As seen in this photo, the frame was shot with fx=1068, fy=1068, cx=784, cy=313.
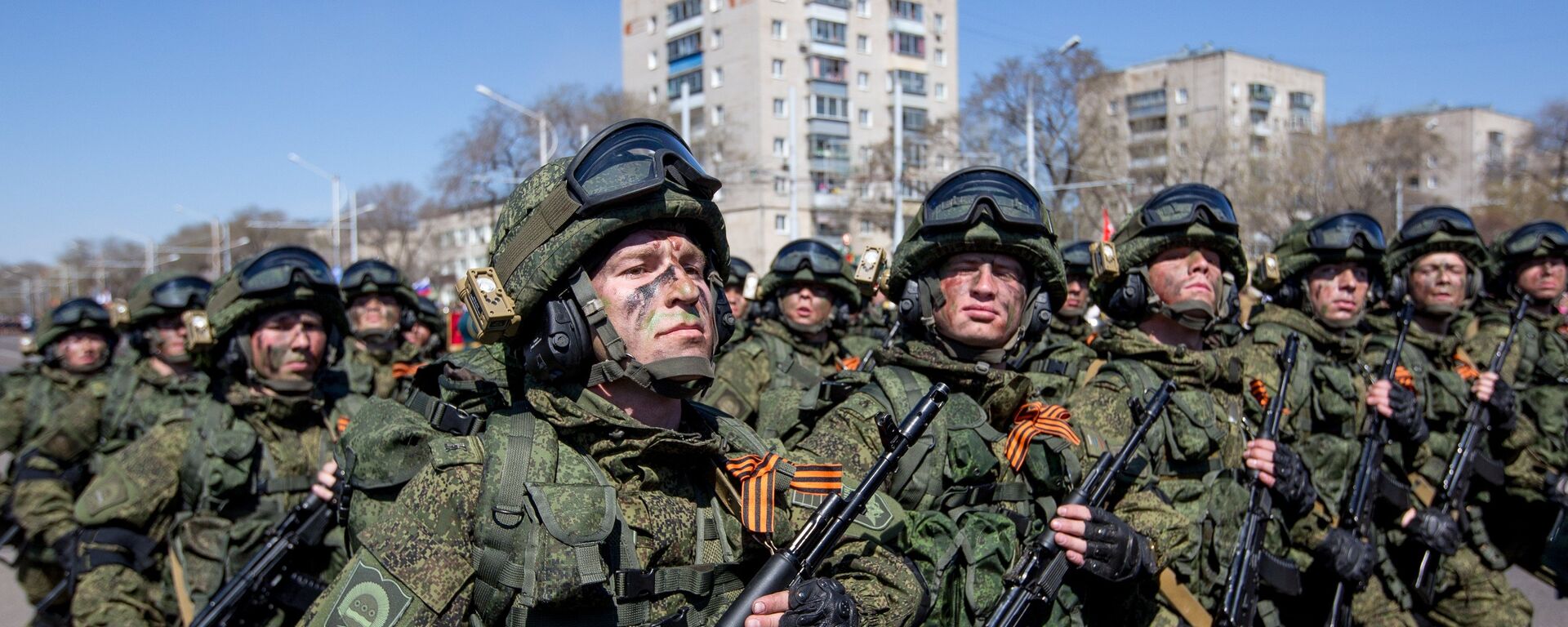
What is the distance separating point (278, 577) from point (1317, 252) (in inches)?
243

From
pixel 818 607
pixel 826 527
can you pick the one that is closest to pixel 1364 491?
pixel 826 527

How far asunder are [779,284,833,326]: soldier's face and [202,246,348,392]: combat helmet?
4.70 m

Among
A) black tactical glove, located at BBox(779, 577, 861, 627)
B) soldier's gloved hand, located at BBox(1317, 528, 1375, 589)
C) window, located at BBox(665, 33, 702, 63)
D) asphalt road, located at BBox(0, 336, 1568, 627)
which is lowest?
asphalt road, located at BBox(0, 336, 1568, 627)

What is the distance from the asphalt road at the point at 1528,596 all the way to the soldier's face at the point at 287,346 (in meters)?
5.39

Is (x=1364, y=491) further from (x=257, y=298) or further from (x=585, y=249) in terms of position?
(x=257, y=298)

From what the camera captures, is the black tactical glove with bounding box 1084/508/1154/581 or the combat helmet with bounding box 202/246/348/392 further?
the combat helmet with bounding box 202/246/348/392

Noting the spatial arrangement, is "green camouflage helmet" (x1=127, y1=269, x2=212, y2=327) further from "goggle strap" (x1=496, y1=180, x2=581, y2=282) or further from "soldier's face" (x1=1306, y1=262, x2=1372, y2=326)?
"soldier's face" (x1=1306, y1=262, x2=1372, y2=326)

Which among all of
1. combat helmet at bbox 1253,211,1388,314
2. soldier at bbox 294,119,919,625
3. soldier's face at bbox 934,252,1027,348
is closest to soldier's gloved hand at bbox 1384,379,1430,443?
combat helmet at bbox 1253,211,1388,314

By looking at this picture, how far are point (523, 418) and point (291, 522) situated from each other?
8.06ft

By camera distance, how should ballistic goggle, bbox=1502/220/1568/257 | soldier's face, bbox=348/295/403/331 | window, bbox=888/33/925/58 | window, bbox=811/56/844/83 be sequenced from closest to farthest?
ballistic goggle, bbox=1502/220/1568/257 < soldier's face, bbox=348/295/403/331 < window, bbox=811/56/844/83 < window, bbox=888/33/925/58

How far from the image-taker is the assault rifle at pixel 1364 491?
5453mm

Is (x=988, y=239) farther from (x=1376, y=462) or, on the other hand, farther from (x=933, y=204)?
(x=1376, y=462)

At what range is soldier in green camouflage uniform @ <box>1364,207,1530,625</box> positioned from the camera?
646 cm

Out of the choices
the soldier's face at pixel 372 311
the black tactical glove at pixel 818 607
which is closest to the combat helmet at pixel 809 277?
the soldier's face at pixel 372 311
